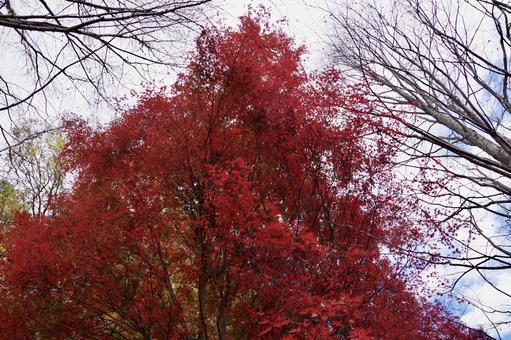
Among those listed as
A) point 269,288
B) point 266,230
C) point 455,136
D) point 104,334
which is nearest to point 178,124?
point 266,230

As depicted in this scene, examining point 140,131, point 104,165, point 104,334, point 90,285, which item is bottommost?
point 104,334

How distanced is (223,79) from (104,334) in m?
6.04

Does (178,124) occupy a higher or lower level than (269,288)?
higher

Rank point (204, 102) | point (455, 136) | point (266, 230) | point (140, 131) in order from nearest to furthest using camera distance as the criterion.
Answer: point (455, 136) → point (266, 230) → point (204, 102) → point (140, 131)

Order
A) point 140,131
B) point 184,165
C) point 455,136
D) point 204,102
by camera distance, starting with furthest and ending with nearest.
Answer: point 140,131 < point 204,102 < point 184,165 < point 455,136

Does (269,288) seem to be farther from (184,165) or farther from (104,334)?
(104,334)

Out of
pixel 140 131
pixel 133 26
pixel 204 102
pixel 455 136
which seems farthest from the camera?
pixel 140 131

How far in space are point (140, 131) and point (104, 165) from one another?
1.24 meters

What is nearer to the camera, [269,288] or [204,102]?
[269,288]

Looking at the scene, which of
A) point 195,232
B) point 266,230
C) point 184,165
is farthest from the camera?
point 184,165

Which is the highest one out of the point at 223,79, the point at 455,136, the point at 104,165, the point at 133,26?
the point at 223,79

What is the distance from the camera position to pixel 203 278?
324 inches

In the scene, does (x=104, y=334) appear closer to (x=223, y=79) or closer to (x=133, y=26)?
(x=223, y=79)

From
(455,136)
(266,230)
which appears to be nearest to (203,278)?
(266,230)
